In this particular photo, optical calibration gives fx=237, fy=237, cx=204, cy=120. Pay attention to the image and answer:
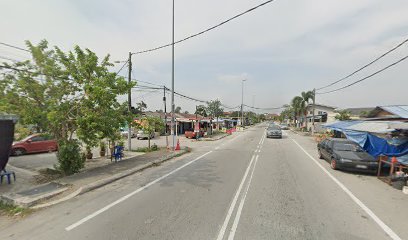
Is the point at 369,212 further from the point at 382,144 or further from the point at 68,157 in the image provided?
the point at 68,157

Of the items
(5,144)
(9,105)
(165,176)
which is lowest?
(165,176)

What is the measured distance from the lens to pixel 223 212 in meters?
6.09

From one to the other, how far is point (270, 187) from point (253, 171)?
9.00 feet

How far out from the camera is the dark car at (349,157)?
1070 centimetres

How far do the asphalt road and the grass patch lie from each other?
17.7 inches

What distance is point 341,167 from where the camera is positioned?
36.8 ft

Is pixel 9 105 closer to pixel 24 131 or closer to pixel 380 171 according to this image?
pixel 24 131

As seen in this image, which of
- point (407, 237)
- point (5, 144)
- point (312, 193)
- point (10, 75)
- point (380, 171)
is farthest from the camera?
point (380, 171)

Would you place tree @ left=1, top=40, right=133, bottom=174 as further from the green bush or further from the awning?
the awning

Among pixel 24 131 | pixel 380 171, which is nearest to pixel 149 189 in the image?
pixel 24 131

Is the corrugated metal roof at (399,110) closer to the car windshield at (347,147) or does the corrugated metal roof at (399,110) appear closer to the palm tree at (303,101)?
the car windshield at (347,147)

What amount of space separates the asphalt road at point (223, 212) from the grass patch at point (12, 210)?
45 cm

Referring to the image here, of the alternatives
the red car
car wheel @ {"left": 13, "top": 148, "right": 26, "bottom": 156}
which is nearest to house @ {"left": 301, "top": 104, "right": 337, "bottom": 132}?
the red car

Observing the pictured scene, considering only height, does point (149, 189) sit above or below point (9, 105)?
below
